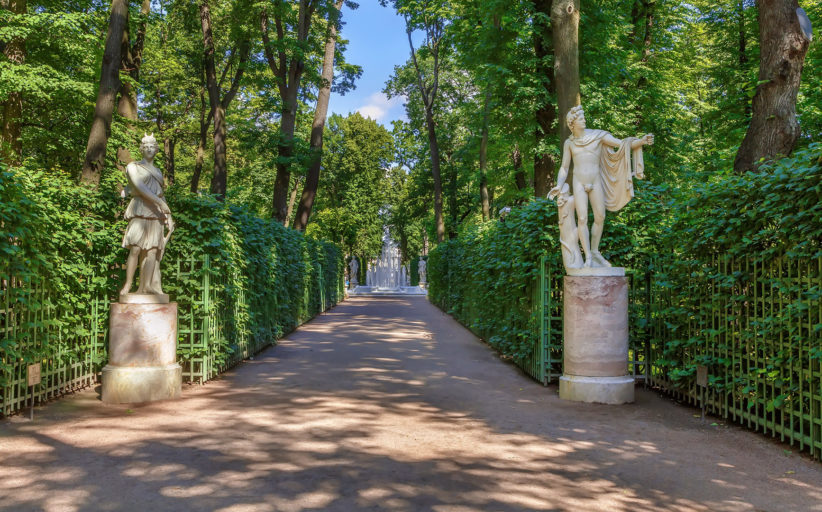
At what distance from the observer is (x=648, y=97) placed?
19500 mm

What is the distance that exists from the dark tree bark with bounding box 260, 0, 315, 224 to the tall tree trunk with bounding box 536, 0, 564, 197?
7219 mm

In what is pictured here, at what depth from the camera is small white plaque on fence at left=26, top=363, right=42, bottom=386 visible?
572 cm

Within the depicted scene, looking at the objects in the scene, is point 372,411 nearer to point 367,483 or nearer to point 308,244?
point 367,483

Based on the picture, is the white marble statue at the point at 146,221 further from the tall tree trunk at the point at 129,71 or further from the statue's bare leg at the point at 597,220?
the tall tree trunk at the point at 129,71

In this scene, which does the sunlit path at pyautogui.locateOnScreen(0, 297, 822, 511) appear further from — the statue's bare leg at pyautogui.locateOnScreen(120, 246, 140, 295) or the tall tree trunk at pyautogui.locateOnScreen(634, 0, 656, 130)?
the tall tree trunk at pyautogui.locateOnScreen(634, 0, 656, 130)

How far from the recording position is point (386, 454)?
187 inches

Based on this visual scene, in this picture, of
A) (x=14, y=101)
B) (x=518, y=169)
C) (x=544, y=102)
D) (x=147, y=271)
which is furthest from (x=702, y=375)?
(x=518, y=169)

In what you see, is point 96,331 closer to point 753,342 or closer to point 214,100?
point 753,342

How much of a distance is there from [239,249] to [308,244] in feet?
31.3

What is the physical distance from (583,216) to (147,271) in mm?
5450

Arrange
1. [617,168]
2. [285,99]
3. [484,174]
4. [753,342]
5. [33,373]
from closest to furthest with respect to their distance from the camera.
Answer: [753,342], [33,373], [617,168], [285,99], [484,174]

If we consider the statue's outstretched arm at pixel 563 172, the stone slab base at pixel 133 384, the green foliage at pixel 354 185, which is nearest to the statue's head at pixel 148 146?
the stone slab base at pixel 133 384

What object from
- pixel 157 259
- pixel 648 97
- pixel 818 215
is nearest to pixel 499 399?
pixel 818 215

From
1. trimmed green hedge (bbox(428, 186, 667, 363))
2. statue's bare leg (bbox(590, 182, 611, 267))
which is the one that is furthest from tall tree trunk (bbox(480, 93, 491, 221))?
statue's bare leg (bbox(590, 182, 611, 267))
